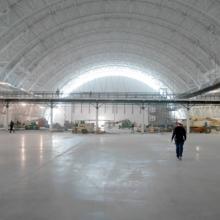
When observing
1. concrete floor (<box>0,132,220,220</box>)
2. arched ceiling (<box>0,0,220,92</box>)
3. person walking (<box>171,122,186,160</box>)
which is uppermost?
arched ceiling (<box>0,0,220,92</box>)

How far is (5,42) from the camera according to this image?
36125mm

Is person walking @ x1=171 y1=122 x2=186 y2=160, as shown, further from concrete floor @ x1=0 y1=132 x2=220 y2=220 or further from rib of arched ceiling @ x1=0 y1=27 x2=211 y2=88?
rib of arched ceiling @ x1=0 y1=27 x2=211 y2=88

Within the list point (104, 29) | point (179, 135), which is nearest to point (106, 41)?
point (104, 29)

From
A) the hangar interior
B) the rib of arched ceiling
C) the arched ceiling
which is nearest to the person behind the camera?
the hangar interior

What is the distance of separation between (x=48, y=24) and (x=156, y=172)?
31171mm

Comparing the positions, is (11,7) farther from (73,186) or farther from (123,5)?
(73,186)

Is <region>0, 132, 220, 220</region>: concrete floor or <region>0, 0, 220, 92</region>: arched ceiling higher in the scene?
<region>0, 0, 220, 92</region>: arched ceiling

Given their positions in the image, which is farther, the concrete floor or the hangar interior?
the hangar interior

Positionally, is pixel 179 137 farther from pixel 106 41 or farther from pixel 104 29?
pixel 106 41

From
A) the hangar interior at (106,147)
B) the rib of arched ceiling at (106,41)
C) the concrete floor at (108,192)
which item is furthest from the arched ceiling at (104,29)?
the concrete floor at (108,192)

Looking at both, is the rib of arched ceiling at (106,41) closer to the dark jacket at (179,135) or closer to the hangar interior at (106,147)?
the hangar interior at (106,147)

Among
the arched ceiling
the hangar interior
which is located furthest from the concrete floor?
the arched ceiling

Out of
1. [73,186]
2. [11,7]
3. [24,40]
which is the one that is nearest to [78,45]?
[24,40]

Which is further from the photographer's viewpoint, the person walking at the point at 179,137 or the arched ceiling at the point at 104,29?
the arched ceiling at the point at 104,29
